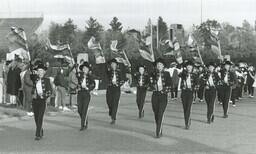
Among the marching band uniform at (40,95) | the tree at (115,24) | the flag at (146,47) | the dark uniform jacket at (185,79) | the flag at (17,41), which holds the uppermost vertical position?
the tree at (115,24)

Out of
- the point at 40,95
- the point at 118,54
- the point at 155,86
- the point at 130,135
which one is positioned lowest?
the point at 130,135

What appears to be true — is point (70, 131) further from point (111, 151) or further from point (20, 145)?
point (111, 151)

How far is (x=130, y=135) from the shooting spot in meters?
12.5

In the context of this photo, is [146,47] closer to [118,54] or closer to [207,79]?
[118,54]

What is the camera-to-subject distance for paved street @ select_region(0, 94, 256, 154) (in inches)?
407

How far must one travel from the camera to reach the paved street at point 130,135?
33.9 feet

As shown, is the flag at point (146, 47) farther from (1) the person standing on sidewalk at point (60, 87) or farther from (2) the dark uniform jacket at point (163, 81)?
(2) the dark uniform jacket at point (163, 81)

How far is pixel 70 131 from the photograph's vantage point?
43.8 feet

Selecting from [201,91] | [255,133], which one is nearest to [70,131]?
[255,133]

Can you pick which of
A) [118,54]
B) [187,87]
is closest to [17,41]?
[187,87]

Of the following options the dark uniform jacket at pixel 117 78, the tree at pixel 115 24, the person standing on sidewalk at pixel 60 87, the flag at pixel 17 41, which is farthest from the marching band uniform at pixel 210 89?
the tree at pixel 115 24

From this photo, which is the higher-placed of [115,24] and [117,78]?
[115,24]

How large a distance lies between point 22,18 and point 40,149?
69332mm

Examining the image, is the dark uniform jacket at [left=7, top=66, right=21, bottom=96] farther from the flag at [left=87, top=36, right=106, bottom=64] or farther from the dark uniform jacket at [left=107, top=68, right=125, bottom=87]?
the flag at [left=87, top=36, right=106, bottom=64]
